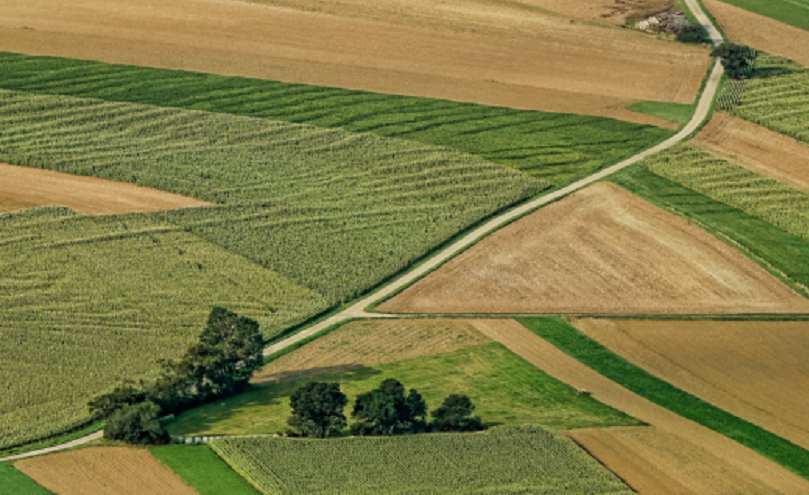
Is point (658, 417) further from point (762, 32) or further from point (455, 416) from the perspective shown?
point (762, 32)

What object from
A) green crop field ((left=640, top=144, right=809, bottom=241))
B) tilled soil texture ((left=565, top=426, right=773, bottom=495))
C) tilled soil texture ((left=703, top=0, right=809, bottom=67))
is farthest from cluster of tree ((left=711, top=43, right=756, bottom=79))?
tilled soil texture ((left=565, top=426, right=773, bottom=495))

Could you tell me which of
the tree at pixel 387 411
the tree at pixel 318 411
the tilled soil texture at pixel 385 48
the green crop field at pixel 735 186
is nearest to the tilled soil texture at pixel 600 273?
the green crop field at pixel 735 186

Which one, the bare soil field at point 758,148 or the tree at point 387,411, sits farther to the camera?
the bare soil field at point 758,148

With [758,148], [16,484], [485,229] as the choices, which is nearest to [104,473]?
[16,484]

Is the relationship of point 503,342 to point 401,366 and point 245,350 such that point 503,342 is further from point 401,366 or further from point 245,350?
point 245,350

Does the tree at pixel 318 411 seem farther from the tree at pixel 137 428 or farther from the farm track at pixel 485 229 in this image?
the farm track at pixel 485 229

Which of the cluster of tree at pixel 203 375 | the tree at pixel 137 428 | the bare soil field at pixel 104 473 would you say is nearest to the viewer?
the bare soil field at pixel 104 473

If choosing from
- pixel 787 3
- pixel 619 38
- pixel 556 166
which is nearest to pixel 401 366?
pixel 556 166
